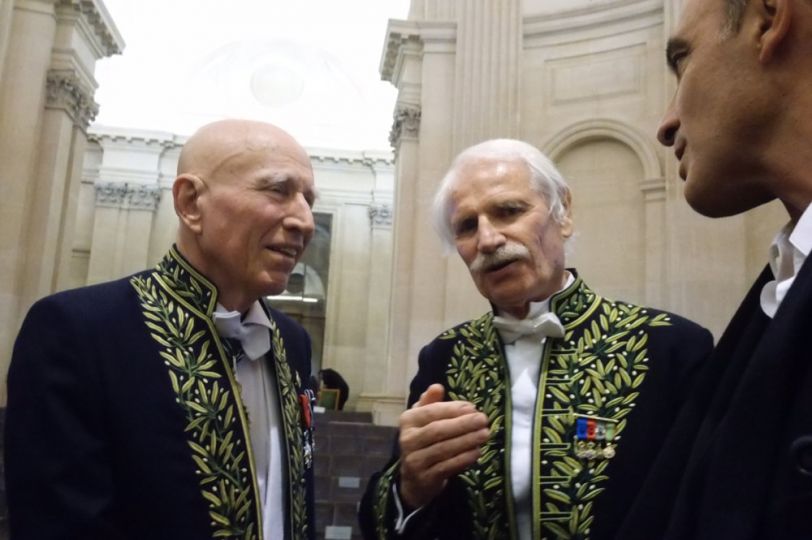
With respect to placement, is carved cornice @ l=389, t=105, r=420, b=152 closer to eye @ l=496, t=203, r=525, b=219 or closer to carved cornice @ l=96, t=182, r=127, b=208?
eye @ l=496, t=203, r=525, b=219

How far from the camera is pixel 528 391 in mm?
2051

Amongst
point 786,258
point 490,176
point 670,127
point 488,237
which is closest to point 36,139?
point 490,176

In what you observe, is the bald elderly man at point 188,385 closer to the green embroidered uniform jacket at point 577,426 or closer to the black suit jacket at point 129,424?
the black suit jacket at point 129,424

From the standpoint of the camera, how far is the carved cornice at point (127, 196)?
23.4m

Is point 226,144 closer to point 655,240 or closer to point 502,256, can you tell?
point 502,256

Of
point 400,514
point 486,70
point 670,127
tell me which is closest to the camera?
point 670,127

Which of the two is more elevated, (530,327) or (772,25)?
(772,25)

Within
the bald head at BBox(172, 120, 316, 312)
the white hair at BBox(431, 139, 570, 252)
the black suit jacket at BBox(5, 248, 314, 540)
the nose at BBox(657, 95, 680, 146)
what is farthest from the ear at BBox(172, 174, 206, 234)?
the nose at BBox(657, 95, 680, 146)

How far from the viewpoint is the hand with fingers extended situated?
164 cm

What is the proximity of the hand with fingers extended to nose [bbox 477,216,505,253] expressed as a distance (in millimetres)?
459

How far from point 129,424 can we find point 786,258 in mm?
1426

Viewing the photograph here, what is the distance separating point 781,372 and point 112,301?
158 centimetres

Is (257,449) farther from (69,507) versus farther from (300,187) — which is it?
(300,187)

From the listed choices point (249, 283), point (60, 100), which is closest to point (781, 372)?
point (249, 283)
